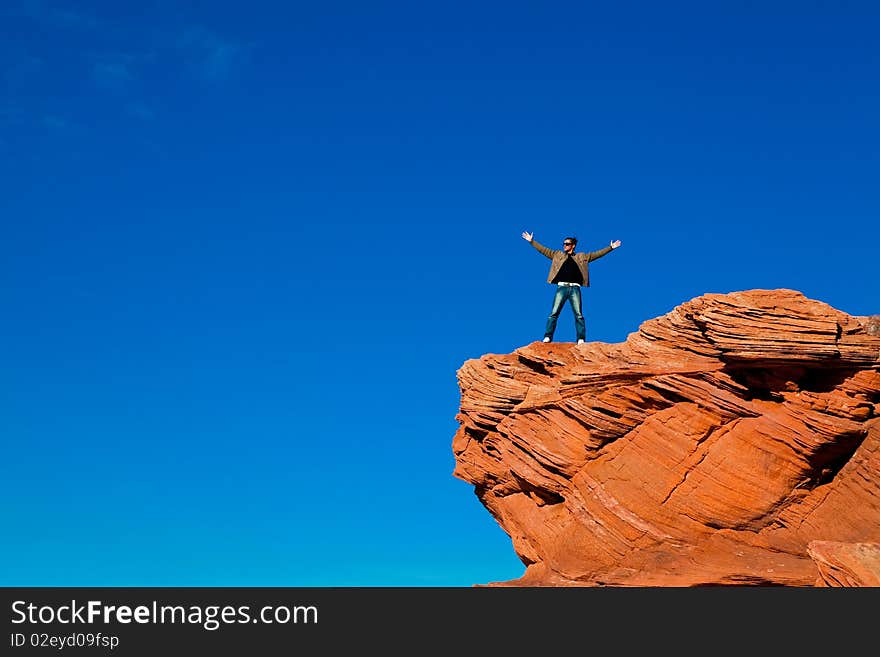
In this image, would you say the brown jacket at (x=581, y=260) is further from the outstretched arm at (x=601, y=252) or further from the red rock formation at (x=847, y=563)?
the red rock formation at (x=847, y=563)

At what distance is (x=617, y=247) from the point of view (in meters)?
35.7

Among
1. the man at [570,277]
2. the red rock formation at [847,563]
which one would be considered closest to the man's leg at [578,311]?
the man at [570,277]

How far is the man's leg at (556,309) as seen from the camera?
35.0 meters

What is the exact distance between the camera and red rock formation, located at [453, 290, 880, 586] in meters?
28.4

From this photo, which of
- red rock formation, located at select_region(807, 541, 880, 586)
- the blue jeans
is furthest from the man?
red rock formation, located at select_region(807, 541, 880, 586)

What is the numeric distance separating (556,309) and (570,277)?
3.89 feet

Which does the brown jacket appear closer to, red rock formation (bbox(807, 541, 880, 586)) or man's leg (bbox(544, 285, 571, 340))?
man's leg (bbox(544, 285, 571, 340))

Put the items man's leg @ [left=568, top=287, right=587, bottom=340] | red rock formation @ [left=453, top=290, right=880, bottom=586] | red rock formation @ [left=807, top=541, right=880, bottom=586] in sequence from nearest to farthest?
red rock formation @ [left=807, top=541, right=880, bottom=586], red rock formation @ [left=453, top=290, right=880, bottom=586], man's leg @ [left=568, top=287, right=587, bottom=340]

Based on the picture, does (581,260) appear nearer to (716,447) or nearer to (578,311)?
(578,311)

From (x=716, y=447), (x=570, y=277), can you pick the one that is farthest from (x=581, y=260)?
(x=716, y=447)

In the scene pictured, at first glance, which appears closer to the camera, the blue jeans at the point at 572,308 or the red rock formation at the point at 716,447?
the red rock formation at the point at 716,447
